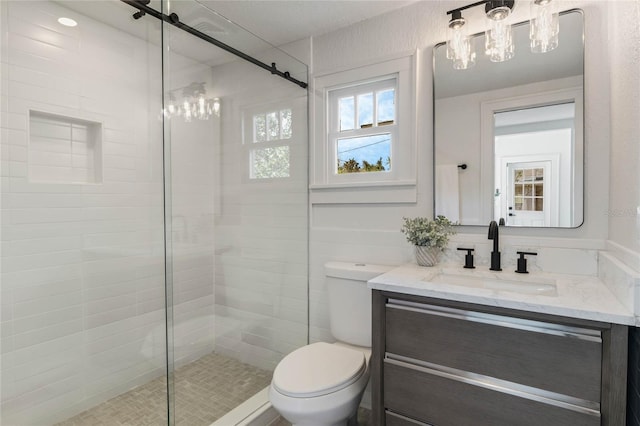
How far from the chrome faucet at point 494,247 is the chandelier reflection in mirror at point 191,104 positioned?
5.60ft

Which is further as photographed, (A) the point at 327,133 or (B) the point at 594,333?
(A) the point at 327,133

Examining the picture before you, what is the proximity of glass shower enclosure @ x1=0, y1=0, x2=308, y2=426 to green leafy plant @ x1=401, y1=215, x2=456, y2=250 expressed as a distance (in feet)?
2.61

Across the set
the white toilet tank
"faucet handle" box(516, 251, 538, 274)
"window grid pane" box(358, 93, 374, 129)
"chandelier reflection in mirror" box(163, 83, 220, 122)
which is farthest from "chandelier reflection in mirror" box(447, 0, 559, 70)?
"chandelier reflection in mirror" box(163, 83, 220, 122)

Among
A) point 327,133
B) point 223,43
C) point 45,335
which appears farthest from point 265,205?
point 45,335

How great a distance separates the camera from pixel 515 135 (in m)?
1.60

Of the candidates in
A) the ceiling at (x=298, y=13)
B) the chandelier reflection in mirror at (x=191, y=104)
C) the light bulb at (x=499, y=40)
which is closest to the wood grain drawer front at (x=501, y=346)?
the light bulb at (x=499, y=40)

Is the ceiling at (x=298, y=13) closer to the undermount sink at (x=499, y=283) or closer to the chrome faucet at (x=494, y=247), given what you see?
the chrome faucet at (x=494, y=247)

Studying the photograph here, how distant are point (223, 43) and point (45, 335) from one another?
6.32 feet

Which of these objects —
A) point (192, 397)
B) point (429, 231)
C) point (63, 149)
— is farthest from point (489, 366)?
point (63, 149)

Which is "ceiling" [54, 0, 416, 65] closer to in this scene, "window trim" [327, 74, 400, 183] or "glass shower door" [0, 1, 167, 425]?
"glass shower door" [0, 1, 167, 425]

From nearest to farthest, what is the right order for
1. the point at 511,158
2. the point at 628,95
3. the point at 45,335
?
1. the point at 628,95
2. the point at 511,158
3. the point at 45,335

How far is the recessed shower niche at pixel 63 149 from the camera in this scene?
1.77 m

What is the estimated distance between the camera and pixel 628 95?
1165mm

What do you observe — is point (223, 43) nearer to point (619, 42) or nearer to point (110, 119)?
point (110, 119)
